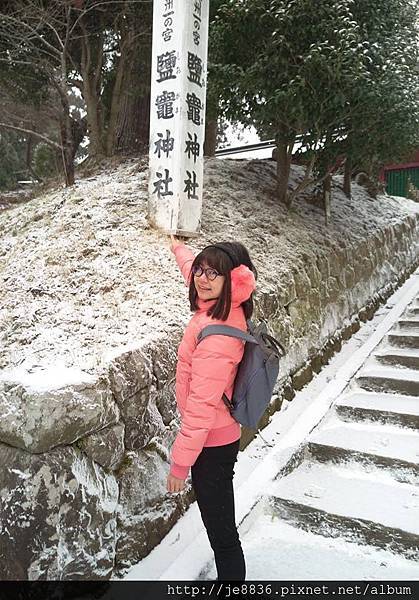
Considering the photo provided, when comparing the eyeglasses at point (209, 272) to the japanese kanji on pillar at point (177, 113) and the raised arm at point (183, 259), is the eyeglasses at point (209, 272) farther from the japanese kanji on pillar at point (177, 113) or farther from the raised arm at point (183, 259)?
the japanese kanji on pillar at point (177, 113)

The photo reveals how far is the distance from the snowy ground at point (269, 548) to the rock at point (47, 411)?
0.93 metres

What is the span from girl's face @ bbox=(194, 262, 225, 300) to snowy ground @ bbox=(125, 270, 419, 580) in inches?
63.5

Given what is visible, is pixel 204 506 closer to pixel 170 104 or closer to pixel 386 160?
pixel 170 104

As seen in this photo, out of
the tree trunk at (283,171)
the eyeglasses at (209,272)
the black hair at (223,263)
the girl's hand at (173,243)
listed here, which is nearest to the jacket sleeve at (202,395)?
the black hair at (223,263)

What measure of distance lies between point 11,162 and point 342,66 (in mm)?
11286

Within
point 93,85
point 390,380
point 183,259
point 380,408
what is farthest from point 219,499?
point 93,85

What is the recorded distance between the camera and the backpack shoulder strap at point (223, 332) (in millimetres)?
1939

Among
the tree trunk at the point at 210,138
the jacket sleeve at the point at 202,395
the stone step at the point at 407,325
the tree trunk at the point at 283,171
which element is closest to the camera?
the jacket sleeve at the point at 202,395

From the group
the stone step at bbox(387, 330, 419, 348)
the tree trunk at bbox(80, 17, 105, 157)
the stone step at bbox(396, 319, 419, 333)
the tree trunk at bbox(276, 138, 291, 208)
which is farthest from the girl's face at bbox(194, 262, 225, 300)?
the tree trunk at bbox(80, 17, 105, 157)

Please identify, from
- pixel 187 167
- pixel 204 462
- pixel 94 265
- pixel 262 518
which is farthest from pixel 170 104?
pixel 262 518

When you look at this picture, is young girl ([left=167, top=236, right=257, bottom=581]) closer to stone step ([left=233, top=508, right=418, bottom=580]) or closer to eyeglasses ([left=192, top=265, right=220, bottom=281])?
eyeglasses ([left=192, top=265, right=220, bottom=281])

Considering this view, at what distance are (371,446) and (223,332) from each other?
2274 mm

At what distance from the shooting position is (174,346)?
306cm

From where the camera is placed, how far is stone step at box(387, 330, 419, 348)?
16.7ft
